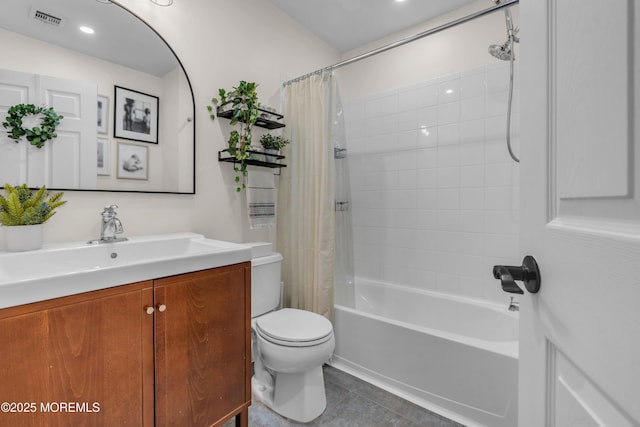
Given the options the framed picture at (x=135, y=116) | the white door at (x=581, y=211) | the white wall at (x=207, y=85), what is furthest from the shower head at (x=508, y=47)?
the framed picture at (x=135, y=116)

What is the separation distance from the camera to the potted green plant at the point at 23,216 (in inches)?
41.9

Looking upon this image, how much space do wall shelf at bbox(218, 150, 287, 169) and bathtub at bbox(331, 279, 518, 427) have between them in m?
1.08

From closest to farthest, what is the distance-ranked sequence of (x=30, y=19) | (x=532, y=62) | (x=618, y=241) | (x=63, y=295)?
(x=618, y=241) → (x=532, y=62) → (x=63, y=295) → (x=30, y=19)

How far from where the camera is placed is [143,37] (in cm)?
151

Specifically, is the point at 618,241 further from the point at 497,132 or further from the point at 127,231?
the point at 497,132

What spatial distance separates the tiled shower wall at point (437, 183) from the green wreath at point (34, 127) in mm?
2019

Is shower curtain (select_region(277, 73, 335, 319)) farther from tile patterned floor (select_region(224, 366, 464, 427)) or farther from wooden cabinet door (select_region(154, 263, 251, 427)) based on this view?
wooden cabinet door (select_region(154, 263, 251, 427))

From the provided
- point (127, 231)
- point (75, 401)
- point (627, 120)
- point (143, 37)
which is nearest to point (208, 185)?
point (127, 231)

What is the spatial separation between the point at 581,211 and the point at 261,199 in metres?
1.78

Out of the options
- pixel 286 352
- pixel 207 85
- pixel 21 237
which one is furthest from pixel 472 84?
pixel 21 237

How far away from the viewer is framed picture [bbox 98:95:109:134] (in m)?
1.38

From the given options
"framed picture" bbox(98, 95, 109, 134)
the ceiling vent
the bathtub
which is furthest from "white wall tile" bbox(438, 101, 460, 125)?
the ceiling vent

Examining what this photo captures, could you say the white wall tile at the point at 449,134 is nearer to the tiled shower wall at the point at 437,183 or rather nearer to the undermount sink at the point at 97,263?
the tiled shower wall at the point at 437,183

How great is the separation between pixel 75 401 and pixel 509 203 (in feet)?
7.67
